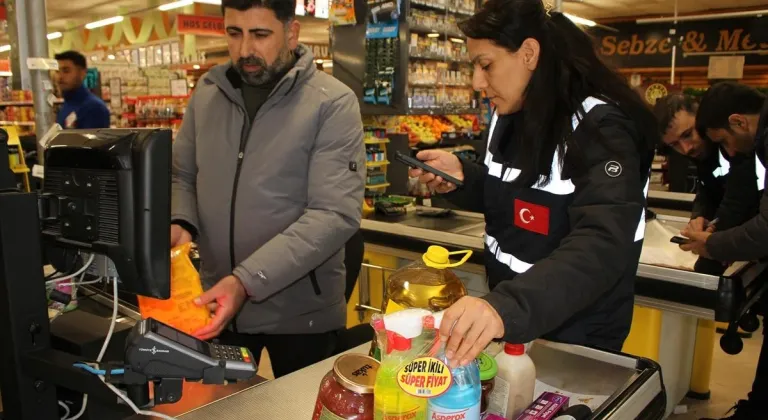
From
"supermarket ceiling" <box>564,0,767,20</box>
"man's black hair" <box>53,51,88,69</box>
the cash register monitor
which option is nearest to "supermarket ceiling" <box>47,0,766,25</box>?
"supermarket ceiling" <box>564,0,767,20</box>

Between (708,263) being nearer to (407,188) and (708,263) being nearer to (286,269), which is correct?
(286,269)

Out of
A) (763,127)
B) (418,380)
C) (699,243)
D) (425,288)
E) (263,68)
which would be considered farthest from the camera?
(699,243)

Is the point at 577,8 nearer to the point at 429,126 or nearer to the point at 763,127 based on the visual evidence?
the point at 429,126

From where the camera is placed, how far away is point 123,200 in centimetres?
108

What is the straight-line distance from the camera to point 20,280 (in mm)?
A: 1193

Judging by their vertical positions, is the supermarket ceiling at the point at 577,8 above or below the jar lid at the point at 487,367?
above

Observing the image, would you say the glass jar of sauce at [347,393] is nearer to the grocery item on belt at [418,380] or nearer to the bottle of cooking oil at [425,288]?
the grocery item on belt at [418,380]

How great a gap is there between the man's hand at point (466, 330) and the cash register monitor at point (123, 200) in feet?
1.71

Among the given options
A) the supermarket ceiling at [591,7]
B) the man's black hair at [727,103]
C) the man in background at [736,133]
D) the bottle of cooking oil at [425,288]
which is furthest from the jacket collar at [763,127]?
the supermarket ceiling at [591,7]

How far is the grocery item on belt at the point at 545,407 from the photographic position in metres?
1.11

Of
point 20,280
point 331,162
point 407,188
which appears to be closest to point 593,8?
point 407,188

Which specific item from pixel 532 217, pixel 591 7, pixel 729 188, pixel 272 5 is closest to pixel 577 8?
pixel 591 7

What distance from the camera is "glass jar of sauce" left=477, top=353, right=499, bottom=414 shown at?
1104mm

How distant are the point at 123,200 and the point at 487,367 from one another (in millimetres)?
Result: 690
